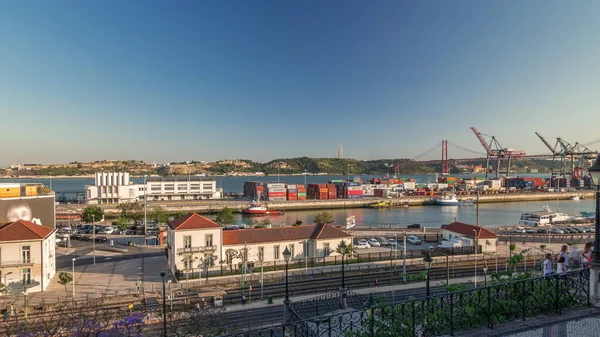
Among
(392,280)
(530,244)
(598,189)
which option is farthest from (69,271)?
(530,244)

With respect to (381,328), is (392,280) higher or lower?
lower

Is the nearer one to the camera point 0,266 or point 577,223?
point 0,266

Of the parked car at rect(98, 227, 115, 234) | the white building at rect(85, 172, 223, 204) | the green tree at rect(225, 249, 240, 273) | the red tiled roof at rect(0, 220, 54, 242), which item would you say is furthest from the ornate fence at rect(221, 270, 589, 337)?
the white building at rect(85, 172, 223, 204)

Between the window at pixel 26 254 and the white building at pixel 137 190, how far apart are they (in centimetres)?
3001

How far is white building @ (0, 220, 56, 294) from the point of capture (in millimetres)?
12773

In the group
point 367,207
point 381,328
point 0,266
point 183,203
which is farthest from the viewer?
point 367,207

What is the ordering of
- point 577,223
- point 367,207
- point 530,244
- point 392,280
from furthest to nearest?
point 367,207 < point 577,223 < point 530,244 < point 392,280

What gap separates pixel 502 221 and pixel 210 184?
36.6 m

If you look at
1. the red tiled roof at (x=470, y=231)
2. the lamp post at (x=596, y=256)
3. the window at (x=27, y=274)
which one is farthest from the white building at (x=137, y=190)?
the lamp post at (x=596, y=256)

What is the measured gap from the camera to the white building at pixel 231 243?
14.6 metres

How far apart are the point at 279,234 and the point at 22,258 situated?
9.34 meters

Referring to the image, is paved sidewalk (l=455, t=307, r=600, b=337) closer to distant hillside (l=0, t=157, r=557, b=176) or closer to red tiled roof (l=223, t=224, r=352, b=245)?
red tiled roof (l=223, t=224, r=352, b=245)

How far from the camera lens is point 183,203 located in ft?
149

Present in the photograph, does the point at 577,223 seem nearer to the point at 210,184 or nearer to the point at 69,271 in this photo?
the point at 69,271
